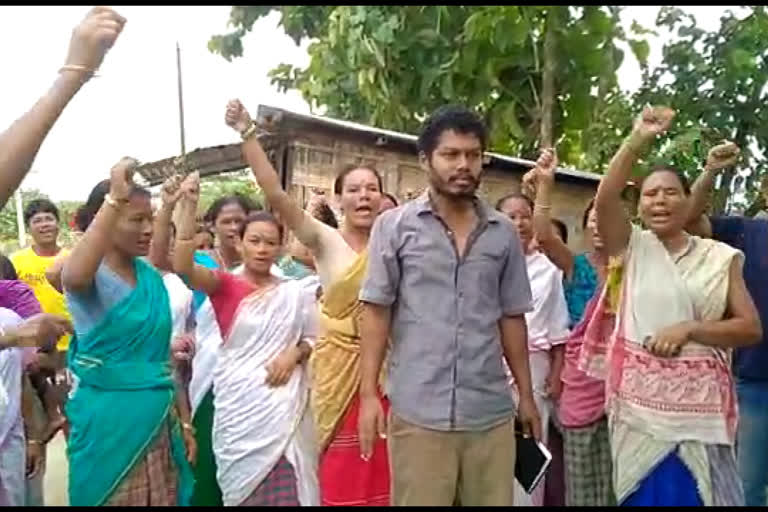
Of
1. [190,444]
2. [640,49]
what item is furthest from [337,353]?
[640,49]

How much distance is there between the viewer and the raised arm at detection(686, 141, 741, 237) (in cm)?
394

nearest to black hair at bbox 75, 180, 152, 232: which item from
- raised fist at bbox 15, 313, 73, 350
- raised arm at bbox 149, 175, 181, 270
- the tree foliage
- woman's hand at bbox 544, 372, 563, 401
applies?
raised arm at bbox 149, 175, 181, 270

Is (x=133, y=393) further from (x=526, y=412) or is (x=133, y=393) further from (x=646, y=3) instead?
(x=646, y=3)

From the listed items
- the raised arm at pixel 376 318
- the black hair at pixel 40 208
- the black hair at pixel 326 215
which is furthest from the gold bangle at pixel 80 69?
the black hair at pixel 40 208

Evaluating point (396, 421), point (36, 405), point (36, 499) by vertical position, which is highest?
point (396, 421)

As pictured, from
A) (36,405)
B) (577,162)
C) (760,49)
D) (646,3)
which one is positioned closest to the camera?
(646,3)

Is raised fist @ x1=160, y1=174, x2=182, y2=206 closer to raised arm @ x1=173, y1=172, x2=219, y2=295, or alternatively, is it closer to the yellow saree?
raised arm @ x1=173, y1=172, x2=219, y2=295

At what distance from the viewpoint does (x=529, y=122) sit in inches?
369

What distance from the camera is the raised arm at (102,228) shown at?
10.4ft

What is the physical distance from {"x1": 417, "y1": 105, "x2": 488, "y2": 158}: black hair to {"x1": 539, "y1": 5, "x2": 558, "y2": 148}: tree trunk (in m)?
5.02

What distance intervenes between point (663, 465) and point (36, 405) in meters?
2.80

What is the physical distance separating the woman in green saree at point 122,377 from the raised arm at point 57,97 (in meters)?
1.56

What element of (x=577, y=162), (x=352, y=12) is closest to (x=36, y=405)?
(x=352, y=12)

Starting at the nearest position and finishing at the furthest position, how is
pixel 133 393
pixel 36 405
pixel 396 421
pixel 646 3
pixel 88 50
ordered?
pixel 88 50, pixel 646 3, pixel 396 421, pixel 133 393, pixel 36 405
